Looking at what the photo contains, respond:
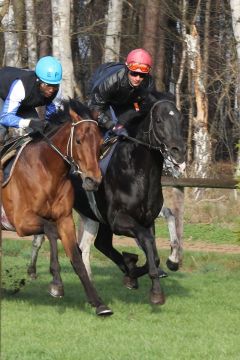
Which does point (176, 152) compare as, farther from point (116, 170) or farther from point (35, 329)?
point (35, 329)

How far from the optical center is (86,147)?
27.0ft

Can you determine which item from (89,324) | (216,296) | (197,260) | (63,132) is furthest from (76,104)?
(197,260)

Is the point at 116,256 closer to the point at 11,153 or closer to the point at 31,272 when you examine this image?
the point at 31,272

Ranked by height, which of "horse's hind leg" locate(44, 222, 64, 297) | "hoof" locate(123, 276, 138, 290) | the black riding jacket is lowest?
"hoof" locate(123, 276, 138, 290)

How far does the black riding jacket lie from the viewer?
921cm

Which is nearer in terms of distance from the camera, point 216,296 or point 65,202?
point 65,202

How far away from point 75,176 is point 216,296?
2002 millimetres

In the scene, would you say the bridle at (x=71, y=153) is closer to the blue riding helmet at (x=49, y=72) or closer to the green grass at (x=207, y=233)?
the blue riding helmet at (x=49, y=72)

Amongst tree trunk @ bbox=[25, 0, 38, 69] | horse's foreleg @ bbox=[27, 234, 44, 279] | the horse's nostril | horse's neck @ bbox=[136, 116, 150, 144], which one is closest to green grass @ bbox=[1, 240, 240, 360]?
horse's foreleg @ bbox=[27, 234, 44, 279]

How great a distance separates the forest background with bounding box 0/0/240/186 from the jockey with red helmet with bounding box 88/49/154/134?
5752 millimetres

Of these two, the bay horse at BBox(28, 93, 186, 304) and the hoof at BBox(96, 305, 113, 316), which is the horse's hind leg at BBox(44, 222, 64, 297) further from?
the bay horse at BBox(28, 93, 186, 304)

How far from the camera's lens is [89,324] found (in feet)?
26.2

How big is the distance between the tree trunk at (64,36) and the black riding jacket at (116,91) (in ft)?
26.0

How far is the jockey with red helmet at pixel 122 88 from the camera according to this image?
901 centimetres
